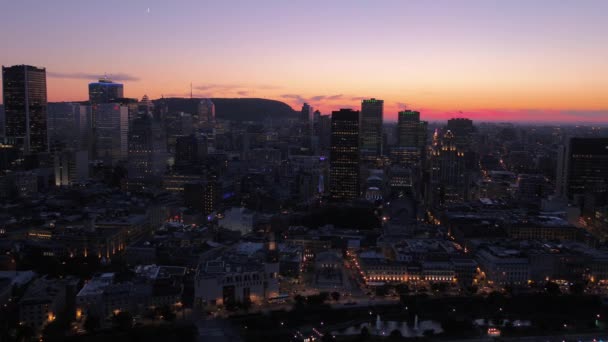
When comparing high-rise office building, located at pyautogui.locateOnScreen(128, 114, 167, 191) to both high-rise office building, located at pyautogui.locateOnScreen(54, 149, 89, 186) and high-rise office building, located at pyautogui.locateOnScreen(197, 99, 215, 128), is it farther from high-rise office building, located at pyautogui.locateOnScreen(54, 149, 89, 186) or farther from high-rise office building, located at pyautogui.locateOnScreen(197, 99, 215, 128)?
high-rise office building, located at pyautogui.locateOnScreen(197, 99, 215, 128)

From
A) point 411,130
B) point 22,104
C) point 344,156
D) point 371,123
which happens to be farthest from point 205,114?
point 344,156

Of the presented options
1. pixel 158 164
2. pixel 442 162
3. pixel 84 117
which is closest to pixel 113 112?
pixel 84 117

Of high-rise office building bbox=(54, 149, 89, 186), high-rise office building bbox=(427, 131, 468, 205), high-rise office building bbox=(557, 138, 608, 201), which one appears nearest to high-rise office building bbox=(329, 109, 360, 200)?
high-rise office building bbox=(427, 131, 468, 205)

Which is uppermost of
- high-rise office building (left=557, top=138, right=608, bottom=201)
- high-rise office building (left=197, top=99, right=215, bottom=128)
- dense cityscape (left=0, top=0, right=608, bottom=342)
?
high-rise office building (left=197, top=99, right=215, bottom=128)

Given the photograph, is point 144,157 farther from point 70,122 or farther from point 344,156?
point 70,122

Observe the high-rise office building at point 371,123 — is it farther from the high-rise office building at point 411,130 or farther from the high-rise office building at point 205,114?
the high-rise office building at point 205,114

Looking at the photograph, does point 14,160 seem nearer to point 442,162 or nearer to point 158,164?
point 158,164

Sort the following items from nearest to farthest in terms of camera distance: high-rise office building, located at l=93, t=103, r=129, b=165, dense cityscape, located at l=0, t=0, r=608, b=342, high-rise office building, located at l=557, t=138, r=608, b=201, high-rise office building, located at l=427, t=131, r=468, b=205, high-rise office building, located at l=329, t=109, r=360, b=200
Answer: dense cityscape, located at l=0, t=0, r=608, b=342 → high-rise office building, located at l=557, t=138, r=608, b=201 → high-rise office building, located at l=427, t=131, r=468, b=205 → high-rise office building, located at l=329, t=109, r=360, b=200 → high-rise office building, located at l=93, t=103, r=129, b=165
